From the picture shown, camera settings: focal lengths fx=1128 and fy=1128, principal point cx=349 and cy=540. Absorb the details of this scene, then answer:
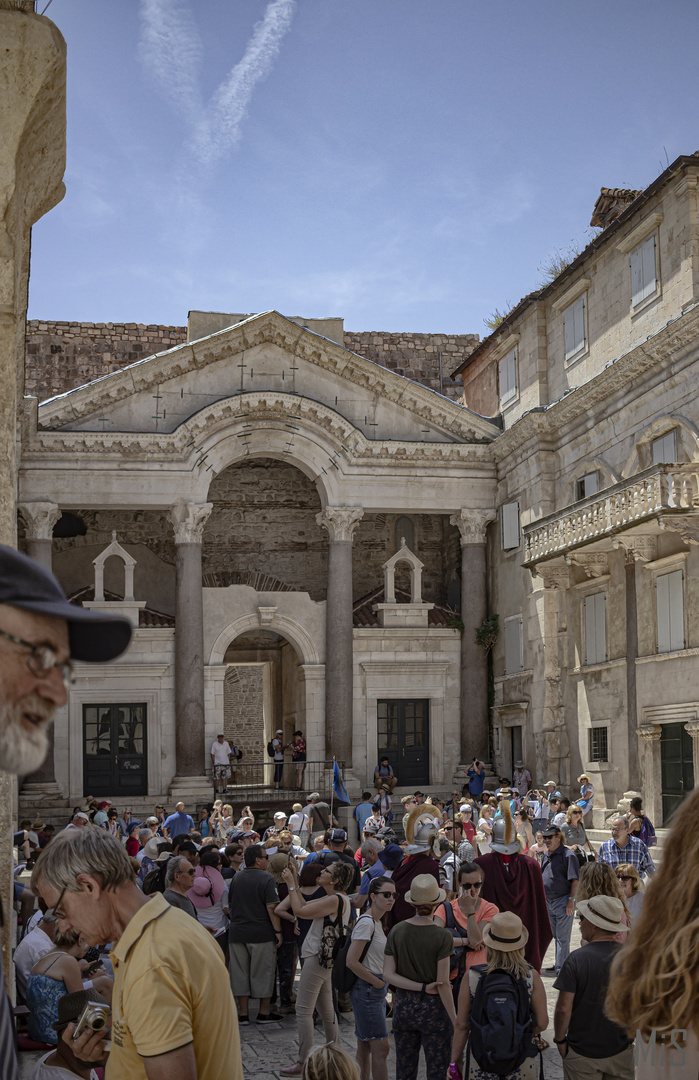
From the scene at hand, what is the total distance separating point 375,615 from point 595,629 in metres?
7.02

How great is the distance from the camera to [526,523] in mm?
25906

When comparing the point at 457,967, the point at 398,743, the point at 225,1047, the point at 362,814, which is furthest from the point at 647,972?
the point at 398,743

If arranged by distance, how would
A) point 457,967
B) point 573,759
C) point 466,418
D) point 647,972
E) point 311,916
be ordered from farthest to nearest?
point 466,418
point 573,759
point 311,916
point 457,967
point 647,972

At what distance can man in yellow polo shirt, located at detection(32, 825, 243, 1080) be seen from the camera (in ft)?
9.32

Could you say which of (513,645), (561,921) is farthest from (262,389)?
(561,921)

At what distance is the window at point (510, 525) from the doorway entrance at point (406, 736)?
4.48m

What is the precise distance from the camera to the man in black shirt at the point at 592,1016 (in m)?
5.24

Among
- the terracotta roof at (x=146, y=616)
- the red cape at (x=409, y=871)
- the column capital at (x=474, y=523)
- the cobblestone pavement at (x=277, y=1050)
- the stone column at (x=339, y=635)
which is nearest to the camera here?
the cobblestone pavement at (x=277, y=1050)

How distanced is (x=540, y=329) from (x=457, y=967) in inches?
806

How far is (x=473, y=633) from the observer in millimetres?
27703

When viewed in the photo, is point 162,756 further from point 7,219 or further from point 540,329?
point 7,219

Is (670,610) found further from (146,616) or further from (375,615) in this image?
(146,616)

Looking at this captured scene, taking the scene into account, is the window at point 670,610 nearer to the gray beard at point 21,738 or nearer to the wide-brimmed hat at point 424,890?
the wide-brimmed hat at point 424,890

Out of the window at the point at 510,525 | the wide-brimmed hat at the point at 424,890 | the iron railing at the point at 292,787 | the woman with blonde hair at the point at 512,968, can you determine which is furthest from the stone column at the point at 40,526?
the woman with blonde hair at the point at 512,968
